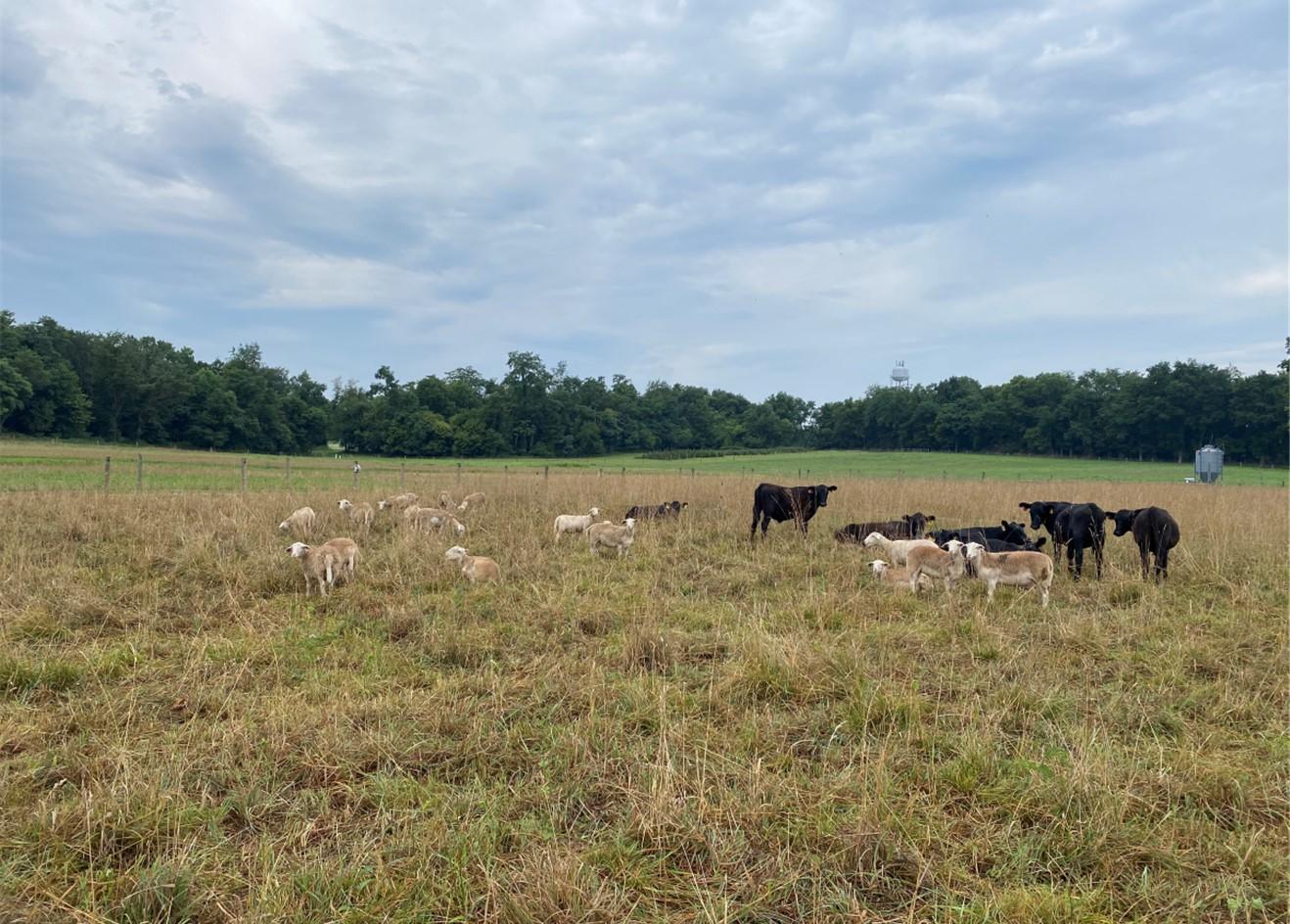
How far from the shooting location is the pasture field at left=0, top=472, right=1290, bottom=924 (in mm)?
3027

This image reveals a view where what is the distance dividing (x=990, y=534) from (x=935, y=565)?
15.5ft

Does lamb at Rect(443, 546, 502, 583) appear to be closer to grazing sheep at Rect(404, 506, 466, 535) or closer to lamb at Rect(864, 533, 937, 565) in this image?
grazing sheep at Rect(404, 506, 466, 535)

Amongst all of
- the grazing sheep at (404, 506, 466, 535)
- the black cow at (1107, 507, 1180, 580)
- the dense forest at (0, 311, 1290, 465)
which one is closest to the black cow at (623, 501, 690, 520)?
the grazing sheep at (404, 506, 466, 535)

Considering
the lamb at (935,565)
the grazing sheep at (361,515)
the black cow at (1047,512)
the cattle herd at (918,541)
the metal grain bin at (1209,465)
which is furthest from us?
the metal grain bin at (1209,465)

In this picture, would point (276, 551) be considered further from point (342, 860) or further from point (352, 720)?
point (342, 860)

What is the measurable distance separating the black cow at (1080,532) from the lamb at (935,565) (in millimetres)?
2441

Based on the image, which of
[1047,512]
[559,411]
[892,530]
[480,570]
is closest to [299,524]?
[480,570]

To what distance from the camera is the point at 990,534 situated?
42.1ft

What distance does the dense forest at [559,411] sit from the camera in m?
69.4

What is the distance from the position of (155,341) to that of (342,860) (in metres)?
117

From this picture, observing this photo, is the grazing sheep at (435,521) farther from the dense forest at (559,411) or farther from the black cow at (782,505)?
the dense forest at (559,411)

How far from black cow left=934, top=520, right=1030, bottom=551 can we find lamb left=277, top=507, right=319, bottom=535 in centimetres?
1172

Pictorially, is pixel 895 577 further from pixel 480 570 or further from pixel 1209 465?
pixel 1209 465

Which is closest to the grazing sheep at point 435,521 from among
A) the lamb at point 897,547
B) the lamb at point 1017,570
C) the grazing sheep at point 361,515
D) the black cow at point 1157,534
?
the grazing sheep at point 361,515
